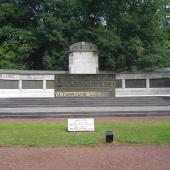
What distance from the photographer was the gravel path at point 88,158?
9.78m

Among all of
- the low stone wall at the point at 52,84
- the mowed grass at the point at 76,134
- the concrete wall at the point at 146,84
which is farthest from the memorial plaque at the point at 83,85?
the mowed grass at the point at 76,134

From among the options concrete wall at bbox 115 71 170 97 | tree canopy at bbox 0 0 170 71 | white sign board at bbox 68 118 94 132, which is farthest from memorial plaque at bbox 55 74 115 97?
white sign board at bbox 68 118 94 132

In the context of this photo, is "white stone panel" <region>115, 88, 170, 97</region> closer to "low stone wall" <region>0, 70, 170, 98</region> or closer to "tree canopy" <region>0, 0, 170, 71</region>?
"low stone wall" <region>0, 70, 170, 98</region>

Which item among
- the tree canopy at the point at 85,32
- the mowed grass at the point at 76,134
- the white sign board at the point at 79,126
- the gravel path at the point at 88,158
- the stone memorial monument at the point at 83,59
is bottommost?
the gravel path at the point at 88,158

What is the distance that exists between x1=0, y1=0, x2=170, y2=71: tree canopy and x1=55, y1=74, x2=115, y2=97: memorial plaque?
6.18 feet

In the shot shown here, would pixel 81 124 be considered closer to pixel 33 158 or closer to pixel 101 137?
pixel 101 137

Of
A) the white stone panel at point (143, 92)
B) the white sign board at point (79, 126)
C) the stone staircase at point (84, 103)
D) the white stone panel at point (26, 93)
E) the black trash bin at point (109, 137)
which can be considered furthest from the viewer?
the white stone panel at point (143, 92)

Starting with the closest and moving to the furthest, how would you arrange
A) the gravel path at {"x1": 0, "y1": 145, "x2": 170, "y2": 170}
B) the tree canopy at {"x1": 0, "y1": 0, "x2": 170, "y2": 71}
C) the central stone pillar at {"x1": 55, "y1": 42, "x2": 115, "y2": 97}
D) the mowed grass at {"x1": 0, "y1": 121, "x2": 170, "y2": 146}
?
the gravel path at {"x1": 0, "y1": 145, "x2": 170, "y2": 170} < the mowed grass at {"x1": 0, "y1": 121, "x2": 170, "y2": 146} < the central stone pillar at {"x1": 55, "y1": 42, "x2": 115, "y2": 97} < the tree canopy at {"x1": 0, "y1": 0, "x2": 170, "y2": 71}

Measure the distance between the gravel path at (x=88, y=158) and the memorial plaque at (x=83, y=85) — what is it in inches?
590

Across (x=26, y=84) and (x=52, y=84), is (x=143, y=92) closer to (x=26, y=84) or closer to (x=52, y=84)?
(x=52, y=84)

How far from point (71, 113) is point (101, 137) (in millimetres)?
7713

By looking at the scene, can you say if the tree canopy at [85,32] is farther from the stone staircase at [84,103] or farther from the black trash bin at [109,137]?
the black trash bin at [109,137]

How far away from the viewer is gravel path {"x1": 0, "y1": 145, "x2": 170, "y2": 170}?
9781 millimetres

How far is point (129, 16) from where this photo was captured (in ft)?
98.1
